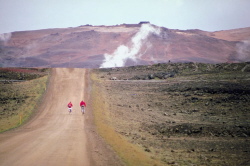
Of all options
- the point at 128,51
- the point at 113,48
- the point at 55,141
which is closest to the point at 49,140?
the point at 55,141

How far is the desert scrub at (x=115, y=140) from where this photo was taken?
37.8ft

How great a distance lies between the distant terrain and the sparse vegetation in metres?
31.7

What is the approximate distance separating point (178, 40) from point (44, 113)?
2886 inches

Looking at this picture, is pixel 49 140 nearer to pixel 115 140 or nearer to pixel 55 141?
pixel 55 141

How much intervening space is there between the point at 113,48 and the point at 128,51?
633cm

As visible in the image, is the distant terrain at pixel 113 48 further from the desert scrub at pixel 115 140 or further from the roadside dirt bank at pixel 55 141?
the roadside dirt bank at pixel 55 141

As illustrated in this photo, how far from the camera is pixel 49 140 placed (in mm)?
13984

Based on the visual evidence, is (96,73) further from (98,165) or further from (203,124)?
(98,165)

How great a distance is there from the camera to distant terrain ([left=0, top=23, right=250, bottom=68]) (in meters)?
76.4

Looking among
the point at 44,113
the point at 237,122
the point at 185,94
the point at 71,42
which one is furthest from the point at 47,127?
the point at 71,42

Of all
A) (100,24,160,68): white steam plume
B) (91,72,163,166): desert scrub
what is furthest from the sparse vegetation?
(100,24,160,68): white steam plume

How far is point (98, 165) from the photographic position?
33.3 feet

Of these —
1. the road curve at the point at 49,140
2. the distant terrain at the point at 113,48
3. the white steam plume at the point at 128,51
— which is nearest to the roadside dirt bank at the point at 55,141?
the road curve at the point at 49,140

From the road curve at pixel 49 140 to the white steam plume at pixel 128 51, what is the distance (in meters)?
43.2
